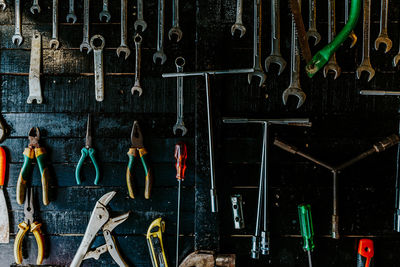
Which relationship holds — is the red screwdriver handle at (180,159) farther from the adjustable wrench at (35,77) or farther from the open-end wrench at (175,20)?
the adjustable wrench at (35,77)

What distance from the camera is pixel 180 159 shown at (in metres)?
1.76

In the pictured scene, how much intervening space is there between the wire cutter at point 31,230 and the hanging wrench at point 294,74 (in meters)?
1.48

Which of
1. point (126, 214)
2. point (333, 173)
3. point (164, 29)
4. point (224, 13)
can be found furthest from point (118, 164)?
point (333, 173)

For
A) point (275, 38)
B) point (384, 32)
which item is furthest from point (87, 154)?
point (384, 32)

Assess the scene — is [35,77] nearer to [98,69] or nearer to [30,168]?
→ [98,69]

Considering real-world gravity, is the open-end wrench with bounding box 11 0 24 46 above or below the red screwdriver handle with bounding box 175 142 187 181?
above

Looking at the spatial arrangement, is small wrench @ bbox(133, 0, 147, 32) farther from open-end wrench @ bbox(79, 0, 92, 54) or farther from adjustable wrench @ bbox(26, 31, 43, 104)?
adjustable wrench @ bbox(26, 31, 43, 104)

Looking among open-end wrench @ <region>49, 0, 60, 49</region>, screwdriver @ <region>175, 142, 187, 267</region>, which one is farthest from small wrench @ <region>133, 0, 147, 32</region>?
screwdriver @ <region>175, 142, 187, 267</region>

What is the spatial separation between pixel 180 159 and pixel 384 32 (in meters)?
1.26

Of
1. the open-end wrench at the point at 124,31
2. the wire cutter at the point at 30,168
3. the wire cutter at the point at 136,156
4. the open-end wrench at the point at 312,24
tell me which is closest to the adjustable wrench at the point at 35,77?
the wire cutter at the point at 30,168

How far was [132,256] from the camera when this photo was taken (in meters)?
1.84

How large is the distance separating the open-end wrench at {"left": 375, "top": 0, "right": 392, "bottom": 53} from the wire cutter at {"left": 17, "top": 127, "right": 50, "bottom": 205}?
1.88 m

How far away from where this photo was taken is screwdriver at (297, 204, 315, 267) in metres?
1.70

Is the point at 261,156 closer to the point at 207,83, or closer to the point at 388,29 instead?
the point at 207,83
